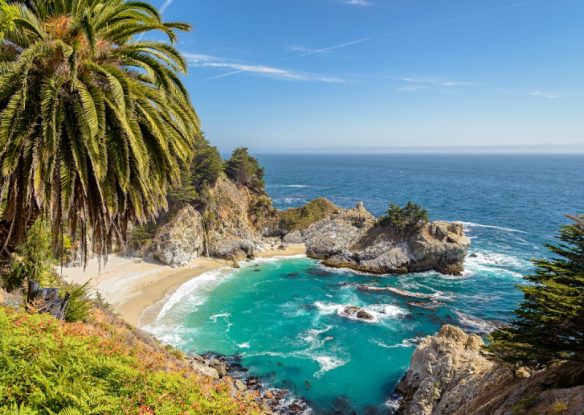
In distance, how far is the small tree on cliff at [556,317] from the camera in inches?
544

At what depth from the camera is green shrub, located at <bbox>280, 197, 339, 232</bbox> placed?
213ft

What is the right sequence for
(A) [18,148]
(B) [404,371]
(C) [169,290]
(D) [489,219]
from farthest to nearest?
(D) [489,219], (C) [169,290], (B) [404,371], (A) [18,148]

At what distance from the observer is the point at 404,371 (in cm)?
2770

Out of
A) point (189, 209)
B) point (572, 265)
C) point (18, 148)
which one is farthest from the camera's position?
point (189, 209)

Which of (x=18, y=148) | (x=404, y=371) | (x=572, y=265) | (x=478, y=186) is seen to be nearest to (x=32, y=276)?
(x=18, y=148)

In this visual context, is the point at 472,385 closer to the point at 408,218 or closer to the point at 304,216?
the point at 408,218

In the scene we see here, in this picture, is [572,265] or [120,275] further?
[120,275]

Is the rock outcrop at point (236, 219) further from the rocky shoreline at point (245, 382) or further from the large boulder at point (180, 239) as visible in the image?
the rocky shoreline at point (245, 382)

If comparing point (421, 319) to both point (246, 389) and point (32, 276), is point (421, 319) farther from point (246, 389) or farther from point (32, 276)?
point (32, 276)

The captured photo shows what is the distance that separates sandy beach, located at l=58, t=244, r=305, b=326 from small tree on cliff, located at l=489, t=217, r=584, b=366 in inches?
1225

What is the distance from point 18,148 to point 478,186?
158m

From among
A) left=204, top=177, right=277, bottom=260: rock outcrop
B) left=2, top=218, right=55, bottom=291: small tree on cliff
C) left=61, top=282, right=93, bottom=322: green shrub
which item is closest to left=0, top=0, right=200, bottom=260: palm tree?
left=61, top=282, right=93, bottom=322: green shrub

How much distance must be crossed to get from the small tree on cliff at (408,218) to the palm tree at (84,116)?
4704cm

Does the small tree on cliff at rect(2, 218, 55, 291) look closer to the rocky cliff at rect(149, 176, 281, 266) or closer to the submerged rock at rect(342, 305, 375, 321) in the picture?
the submerged rock at rect(342, 305, 375, 321)
